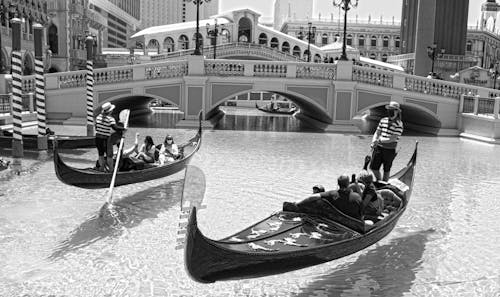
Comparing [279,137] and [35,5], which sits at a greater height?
[35,5]

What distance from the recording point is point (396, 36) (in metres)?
72.2

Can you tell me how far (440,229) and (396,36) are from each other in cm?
6922

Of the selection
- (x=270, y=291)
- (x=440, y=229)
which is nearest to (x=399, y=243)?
(x=440, y=229)

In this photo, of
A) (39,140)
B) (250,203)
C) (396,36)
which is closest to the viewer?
(250,203)

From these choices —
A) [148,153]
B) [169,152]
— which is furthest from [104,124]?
[169,152]

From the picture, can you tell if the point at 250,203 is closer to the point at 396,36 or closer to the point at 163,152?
the point at 163,152

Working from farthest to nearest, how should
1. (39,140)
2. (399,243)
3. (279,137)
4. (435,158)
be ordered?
(279,137), (435,158), (39,140), (399,243)

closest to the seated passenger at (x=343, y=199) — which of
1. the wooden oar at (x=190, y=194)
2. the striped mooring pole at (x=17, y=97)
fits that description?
the wooden oar at (x=190, y=194)

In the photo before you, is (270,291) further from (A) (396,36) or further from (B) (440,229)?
(A) (396,36)

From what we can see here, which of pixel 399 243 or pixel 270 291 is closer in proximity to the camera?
pixel 270 291

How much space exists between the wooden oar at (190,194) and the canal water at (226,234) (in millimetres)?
116

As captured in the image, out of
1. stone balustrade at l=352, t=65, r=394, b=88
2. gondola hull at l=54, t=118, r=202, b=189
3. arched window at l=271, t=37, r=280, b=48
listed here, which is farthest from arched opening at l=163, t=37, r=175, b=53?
gondola hull at l=54, t=118, r=202, b=189

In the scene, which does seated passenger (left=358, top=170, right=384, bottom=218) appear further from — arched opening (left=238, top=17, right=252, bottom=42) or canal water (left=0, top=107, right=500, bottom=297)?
arched opening (left=238, top=17, right=252, bottom=42)

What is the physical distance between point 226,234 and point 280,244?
6.83ft
